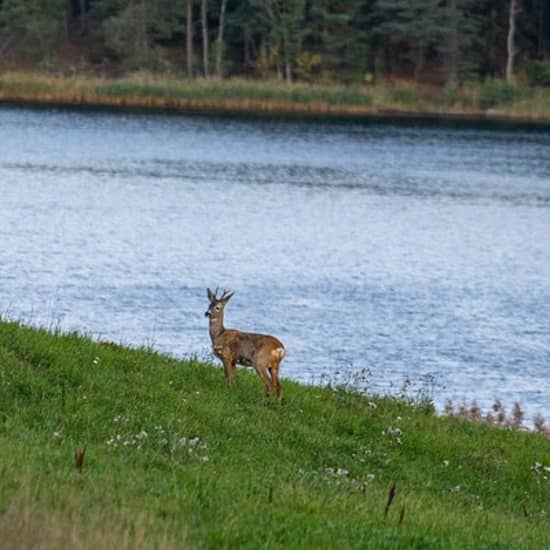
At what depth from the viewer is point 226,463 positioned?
11.8 m

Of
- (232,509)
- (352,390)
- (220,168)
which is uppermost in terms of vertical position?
(232,509)

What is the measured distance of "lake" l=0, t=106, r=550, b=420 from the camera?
25625mm

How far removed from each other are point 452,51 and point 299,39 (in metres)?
8.46

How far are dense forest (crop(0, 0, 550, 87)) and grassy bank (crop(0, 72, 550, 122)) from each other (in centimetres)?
233

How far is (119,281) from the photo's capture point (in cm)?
3108

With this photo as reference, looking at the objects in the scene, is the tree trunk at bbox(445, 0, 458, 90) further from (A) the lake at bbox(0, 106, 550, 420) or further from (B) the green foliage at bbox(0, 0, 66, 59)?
(B) the green foliage at bbox(0, 0, 66, 59)

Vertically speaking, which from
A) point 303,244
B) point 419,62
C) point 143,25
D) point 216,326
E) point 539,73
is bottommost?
point 539,73

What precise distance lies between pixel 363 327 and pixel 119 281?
18.1ft

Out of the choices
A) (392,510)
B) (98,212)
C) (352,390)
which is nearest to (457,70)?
(98,212)

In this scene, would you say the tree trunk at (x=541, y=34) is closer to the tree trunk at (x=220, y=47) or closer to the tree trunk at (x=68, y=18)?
the tree trunk at (x=220, y=47)

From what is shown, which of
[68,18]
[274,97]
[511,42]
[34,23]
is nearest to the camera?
[274,97]

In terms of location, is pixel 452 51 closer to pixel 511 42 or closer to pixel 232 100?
pixel 511 42

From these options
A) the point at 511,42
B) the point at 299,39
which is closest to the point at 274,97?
the point at 299,39

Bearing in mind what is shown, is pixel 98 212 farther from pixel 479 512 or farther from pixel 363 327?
pixel 479 512
